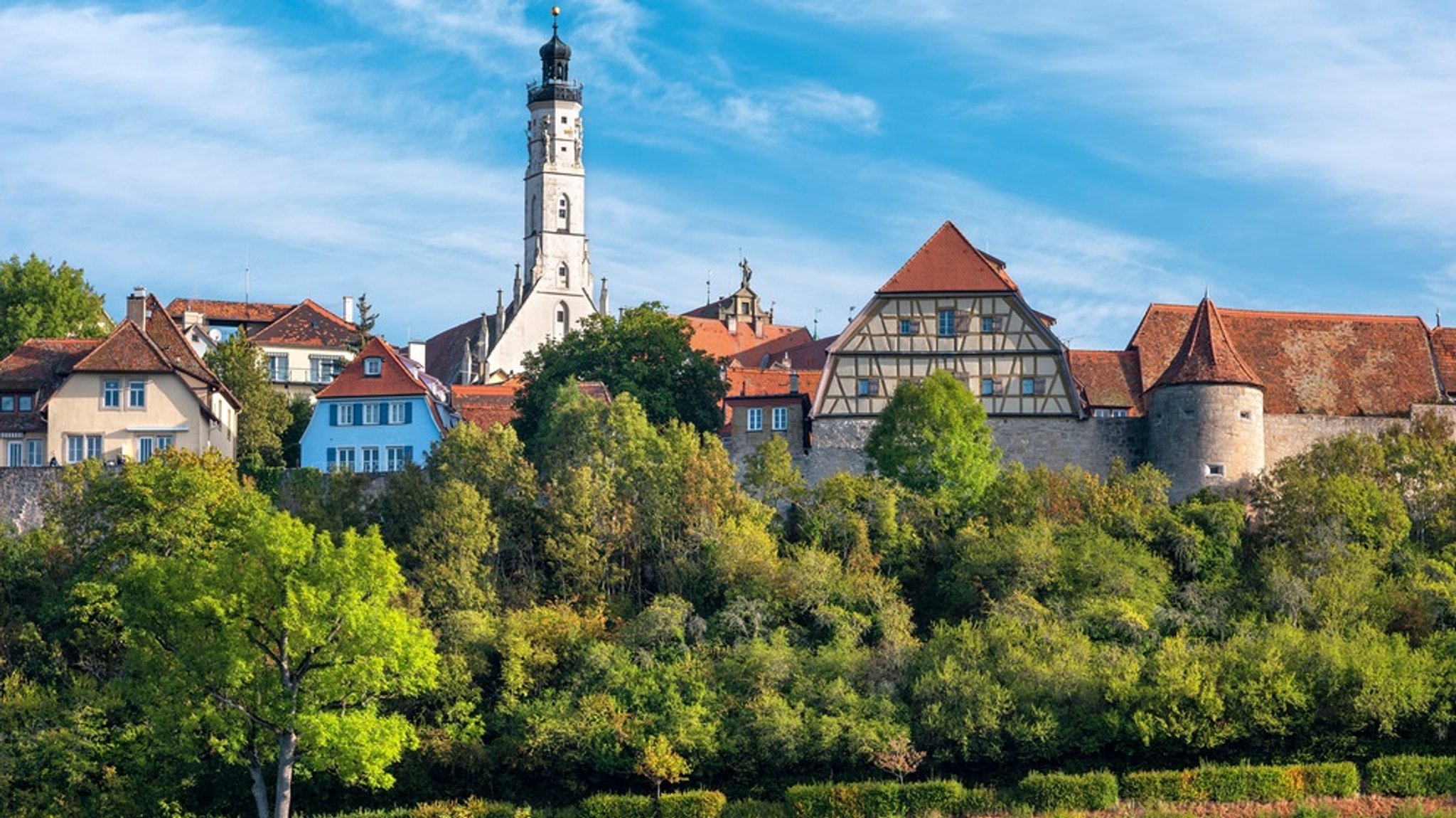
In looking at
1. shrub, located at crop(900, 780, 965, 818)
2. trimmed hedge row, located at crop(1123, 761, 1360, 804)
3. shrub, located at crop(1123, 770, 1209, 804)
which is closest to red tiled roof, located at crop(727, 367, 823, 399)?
shrub, located at crop(900, 780, 965, 818)

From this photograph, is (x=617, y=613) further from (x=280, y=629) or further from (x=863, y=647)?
(x=280, y=629)

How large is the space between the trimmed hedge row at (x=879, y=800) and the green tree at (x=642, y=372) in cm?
2153

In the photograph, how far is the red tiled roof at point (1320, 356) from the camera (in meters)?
82.8

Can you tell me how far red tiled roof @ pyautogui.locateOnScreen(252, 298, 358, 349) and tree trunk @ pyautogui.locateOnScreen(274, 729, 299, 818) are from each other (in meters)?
37.2

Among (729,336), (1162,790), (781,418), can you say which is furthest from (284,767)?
(729,336)

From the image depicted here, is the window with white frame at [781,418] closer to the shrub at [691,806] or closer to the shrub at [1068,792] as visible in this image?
the shrub at [691,806]

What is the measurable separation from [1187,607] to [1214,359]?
1065 centimetres

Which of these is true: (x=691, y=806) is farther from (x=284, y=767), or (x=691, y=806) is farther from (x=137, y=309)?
(x=137, y=309)

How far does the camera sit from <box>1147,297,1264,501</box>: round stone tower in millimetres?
79688

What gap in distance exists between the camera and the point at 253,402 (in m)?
87.2

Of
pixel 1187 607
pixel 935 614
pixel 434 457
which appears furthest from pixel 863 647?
pixel 434 457

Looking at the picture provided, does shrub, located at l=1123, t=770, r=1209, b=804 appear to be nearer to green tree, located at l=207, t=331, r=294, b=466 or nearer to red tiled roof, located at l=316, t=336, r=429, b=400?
red tiled roof, located at l=316, t=336, r=429, b=400

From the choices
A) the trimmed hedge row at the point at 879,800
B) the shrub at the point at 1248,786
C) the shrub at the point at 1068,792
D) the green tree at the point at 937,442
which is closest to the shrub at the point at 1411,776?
the shrub at the point at 1248,786

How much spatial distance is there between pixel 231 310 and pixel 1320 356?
43.4 meters
